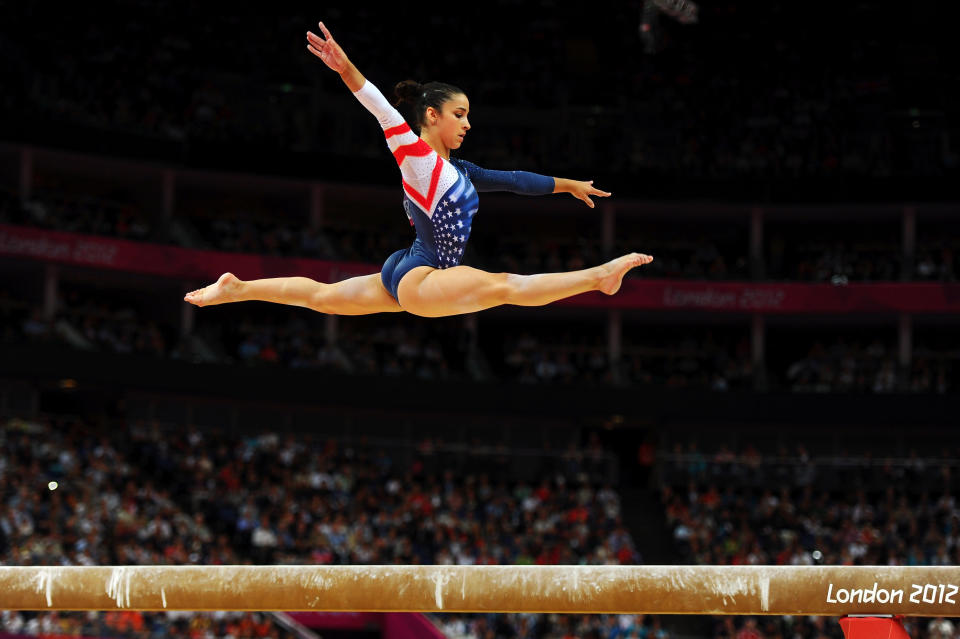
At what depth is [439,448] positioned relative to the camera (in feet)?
88.8

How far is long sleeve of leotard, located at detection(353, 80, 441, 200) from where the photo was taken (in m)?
6.60

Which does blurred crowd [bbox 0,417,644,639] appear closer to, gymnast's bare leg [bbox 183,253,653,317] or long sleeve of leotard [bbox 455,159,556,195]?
gymnast's bare leg [bbox 183,253,653,317]

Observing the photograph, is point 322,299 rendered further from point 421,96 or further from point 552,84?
point 552,84

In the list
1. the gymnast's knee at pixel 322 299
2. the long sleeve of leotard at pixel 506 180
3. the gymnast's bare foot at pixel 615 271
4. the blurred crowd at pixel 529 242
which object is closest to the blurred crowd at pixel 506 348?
the blurred crowd at pixel 529 242

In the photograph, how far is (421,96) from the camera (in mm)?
7223

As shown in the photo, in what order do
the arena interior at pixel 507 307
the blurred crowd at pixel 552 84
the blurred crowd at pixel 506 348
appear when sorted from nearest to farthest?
the arena interior at pixel 507 307 → the blurred crowd at pixel 506 348 → the blurred crowd at pixel 552 84

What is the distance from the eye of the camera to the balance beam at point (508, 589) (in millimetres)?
6527

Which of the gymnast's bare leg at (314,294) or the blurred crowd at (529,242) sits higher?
the blurred crowd at (529,242)

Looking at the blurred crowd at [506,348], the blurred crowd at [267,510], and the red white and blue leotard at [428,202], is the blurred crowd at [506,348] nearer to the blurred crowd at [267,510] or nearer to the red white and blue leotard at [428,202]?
the blurred crowd at [267,510]

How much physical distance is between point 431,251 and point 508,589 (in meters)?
2.01

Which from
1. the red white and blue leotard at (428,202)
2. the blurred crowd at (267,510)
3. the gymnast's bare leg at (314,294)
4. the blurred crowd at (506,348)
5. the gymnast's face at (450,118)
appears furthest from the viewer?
the blurred crowd at (506,348)

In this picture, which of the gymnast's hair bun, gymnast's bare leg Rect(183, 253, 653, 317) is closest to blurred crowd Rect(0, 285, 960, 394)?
gymnast's bare leg Rect(183, 253, 653, 317)

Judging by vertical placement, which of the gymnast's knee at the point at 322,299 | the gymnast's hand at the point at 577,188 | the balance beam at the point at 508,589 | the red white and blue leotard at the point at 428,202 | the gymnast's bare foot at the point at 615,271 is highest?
the gymnast's hand at the point at 577,188

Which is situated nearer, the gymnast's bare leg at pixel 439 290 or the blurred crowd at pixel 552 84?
the gymnast's bare leg at pixel 439 290
